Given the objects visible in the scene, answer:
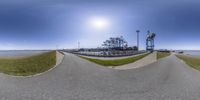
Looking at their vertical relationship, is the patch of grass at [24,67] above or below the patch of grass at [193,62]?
above

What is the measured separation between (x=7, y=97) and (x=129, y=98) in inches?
185

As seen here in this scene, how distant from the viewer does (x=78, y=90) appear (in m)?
9.54

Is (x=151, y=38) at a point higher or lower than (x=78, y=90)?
higher

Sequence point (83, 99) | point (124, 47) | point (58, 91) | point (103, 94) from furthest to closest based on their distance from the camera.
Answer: point (124, 47) → point (58, 91) → point (103, 94) → point (83, 99)

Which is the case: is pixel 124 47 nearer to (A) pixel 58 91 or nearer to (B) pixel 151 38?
(B) pixel 151 38

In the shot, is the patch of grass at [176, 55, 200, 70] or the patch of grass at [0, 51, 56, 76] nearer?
the patch of grass at [0, 51, 56, 76]

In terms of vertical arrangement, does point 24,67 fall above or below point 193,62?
above

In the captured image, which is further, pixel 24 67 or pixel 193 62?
pixel 193 62

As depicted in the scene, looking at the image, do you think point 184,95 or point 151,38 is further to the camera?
point 151,38

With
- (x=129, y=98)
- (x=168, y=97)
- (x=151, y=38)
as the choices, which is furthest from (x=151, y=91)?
(x=151, y=38)

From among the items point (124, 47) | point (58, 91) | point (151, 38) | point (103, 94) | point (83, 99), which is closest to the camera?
point (83, 99)

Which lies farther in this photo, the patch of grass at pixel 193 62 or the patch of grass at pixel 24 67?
the patch of grass at pixel 193 62

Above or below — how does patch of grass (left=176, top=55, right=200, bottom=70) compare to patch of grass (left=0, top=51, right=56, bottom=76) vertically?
below

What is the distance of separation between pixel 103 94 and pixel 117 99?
0.92 m
